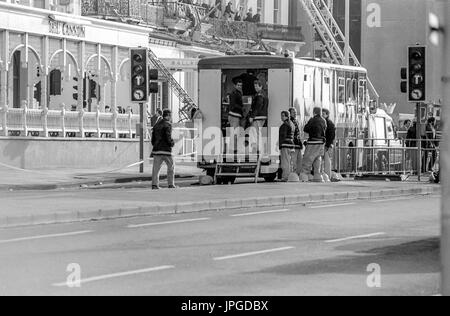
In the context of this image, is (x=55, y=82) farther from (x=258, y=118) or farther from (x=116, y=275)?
(x=116, y=275)

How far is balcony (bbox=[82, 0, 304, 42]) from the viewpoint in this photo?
51.8 m

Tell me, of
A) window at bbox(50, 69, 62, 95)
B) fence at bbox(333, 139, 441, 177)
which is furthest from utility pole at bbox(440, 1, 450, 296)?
window at bbox(50, 69, 62, 95)

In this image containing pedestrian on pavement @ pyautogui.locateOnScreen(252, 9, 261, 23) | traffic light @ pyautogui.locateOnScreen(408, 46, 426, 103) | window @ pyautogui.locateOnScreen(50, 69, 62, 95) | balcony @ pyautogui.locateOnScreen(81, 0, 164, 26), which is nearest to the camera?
traffic light @ pyautogui.locateOnScreen(408, 46, 426, 103)

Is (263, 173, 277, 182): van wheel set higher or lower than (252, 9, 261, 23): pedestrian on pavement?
lower

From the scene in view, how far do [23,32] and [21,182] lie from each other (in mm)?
12259

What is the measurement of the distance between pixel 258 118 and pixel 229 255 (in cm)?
1844

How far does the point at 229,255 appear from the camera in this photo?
14.2 m

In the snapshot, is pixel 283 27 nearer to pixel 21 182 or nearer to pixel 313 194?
pixel 21 182

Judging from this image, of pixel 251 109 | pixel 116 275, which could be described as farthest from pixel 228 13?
pixel 116 275

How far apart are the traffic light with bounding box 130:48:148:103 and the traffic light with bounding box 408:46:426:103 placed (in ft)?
24.8

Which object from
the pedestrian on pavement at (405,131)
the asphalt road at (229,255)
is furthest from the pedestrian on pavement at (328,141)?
the asphalt road at (229,255)

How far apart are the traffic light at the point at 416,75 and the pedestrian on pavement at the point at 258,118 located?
4165 millimetres

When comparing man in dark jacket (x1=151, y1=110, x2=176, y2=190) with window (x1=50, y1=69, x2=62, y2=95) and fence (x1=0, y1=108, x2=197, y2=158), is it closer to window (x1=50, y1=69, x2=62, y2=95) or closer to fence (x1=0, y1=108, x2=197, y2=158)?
fence (x1=0, y1=108, x2=197, y2=158)

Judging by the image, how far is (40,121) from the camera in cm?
3975
